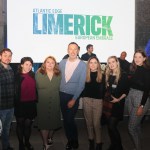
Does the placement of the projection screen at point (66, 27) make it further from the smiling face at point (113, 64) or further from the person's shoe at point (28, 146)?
the smiling face at point (113, 64)

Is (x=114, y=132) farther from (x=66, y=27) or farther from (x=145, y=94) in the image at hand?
(x=66, y=27)

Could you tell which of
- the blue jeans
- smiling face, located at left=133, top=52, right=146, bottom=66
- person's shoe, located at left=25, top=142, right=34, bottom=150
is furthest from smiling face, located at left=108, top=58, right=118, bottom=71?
person's shoe, located at left=25, top=142, right=34, bottom=150

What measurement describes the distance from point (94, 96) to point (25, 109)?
91cm

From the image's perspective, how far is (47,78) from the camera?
380cm

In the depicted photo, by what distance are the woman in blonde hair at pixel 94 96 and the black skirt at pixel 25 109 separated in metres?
0.70

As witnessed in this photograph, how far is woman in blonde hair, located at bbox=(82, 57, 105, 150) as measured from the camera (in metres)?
3.78

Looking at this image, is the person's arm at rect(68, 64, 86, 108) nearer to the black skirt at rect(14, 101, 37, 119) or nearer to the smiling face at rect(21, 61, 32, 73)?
the black skirt at rect(14, 101, 37, 119)

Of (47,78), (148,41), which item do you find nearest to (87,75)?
(47,78)

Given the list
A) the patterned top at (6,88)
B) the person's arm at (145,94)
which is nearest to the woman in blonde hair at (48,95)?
the patterned top at (6,88)

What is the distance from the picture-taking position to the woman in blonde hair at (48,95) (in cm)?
381

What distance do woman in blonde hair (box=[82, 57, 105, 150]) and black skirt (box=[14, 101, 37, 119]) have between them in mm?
697

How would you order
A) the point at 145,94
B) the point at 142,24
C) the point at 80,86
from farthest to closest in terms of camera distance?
the point at 142,24
the point at 80,86
the point at 145,94

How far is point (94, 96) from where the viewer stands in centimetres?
378

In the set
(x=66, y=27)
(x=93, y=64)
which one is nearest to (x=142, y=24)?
(x=66, y=27)
